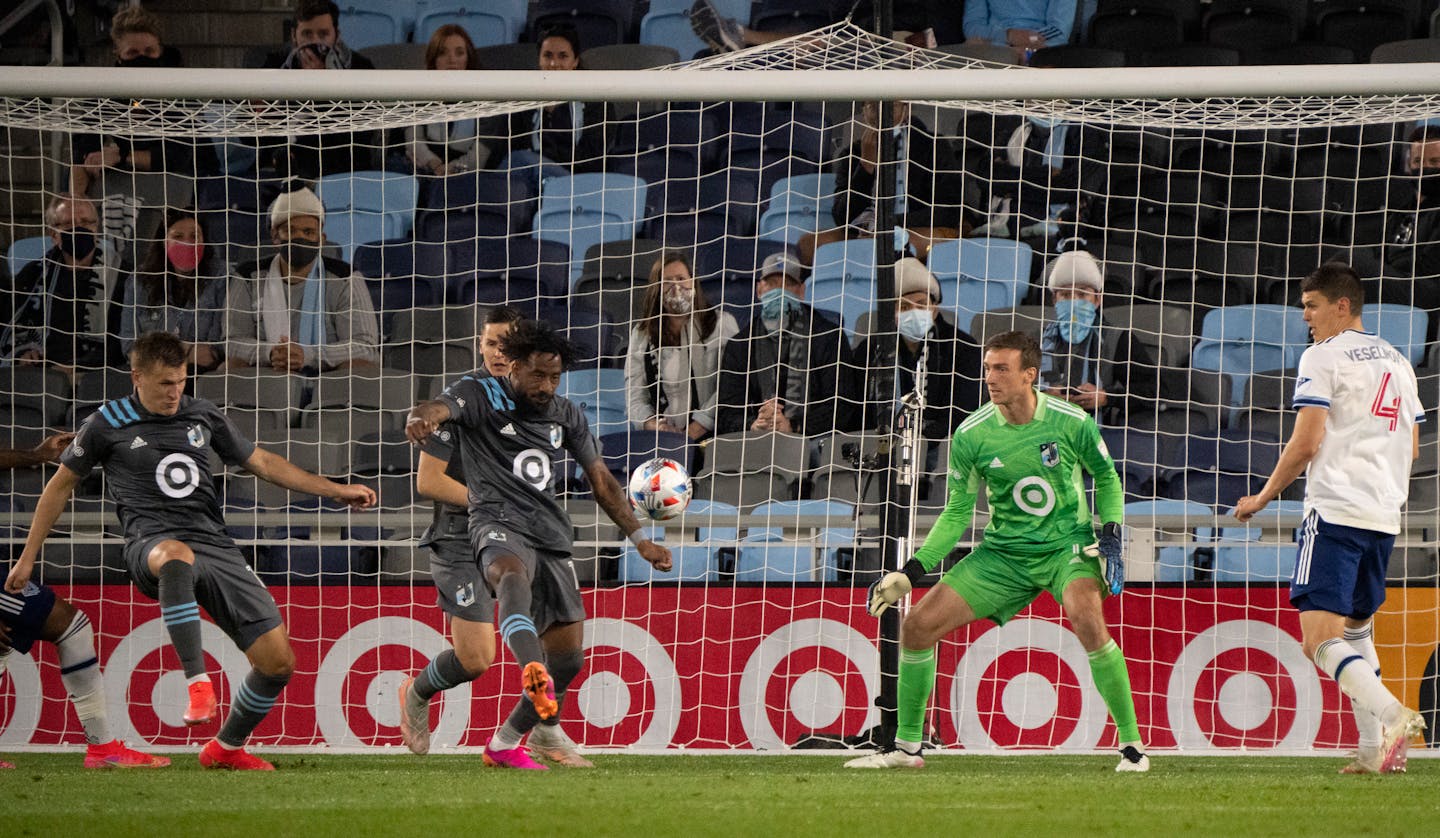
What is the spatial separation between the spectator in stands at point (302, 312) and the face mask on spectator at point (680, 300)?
1.76 m

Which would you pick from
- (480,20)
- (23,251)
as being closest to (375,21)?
(480,20)

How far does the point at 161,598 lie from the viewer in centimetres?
636

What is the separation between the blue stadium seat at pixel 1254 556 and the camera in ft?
28.0

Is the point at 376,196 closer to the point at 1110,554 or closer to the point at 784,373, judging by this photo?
the point at 784,373

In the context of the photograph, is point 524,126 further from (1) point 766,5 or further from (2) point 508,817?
(2) point 508,817

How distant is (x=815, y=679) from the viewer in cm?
807

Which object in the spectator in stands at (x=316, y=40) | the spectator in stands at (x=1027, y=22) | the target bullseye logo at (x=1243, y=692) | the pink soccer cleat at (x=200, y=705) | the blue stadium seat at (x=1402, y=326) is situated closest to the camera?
the pink soccer cleat at (x=200, y=705)

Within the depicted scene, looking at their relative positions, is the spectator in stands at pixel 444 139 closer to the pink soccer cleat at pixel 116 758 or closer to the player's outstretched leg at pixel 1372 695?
the pink soccer cleat at pixel 116 758

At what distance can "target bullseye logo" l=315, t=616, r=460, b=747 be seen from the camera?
320 inches

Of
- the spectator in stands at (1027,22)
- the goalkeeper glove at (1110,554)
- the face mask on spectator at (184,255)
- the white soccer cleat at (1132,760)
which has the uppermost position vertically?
the spectator in stands at (1027,22)

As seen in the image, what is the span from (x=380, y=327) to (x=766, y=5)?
4.31 m

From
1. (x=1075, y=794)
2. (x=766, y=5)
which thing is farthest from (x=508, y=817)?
(x=766, y=5)

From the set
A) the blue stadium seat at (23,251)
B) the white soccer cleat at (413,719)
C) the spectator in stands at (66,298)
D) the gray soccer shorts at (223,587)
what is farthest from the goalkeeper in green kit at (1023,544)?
the blue stadium seat at (23,251)

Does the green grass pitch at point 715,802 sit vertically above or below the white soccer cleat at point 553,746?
above
